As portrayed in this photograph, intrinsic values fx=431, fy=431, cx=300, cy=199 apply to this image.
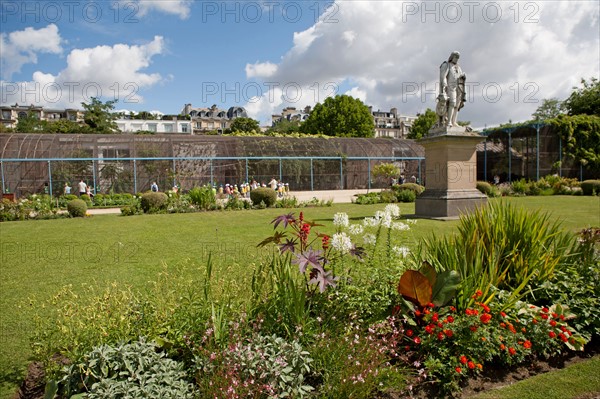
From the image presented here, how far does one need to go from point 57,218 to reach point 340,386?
52.8ft

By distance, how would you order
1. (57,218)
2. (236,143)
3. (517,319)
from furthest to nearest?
1. (236,143)
2. (57,218)
3. (517,319)

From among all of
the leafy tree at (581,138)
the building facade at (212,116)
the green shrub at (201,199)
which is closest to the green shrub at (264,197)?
the green shrub at (201,199)

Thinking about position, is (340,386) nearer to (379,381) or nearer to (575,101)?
(379,381)

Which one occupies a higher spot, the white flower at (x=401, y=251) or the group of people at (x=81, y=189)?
the group of people at (x=81, y=189)

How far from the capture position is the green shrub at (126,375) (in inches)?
102

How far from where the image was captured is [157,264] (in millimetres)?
7000

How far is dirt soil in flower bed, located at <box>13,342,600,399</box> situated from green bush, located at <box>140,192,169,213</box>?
47.0ft

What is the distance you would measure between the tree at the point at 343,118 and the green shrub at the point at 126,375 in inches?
→ 2232

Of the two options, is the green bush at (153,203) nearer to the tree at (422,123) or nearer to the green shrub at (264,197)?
the green shrub at (264,197)

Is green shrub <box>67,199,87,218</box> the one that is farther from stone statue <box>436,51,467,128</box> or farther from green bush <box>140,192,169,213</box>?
stone statue <box>436,51,467,128</box>

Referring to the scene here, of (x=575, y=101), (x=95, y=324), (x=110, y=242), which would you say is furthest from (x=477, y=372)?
(x=575, y=101)

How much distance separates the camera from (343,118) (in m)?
58.8

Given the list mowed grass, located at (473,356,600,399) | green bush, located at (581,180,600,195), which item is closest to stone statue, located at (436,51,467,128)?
mowed grass, located at (473,356,600,399)

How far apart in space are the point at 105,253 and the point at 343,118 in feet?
174
